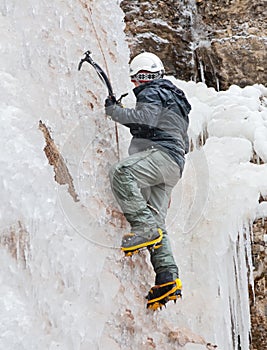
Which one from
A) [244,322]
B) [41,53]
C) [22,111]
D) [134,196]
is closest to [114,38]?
[41,53]

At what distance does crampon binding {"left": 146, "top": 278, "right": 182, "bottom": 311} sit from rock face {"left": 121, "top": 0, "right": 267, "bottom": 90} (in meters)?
4.14

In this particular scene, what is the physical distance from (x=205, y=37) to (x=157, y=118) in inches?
168

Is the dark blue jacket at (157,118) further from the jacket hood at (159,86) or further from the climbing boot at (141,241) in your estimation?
the climbing boot at (141,241)

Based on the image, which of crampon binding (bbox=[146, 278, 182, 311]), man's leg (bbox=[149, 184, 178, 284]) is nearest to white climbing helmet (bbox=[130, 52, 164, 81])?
man's leg (bbox=[149, 184, 178, 284])

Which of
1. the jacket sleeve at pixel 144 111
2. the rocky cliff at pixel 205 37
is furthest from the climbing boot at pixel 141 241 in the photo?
the rocky cliff at pixel 205 37

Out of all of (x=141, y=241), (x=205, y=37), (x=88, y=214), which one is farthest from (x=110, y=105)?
(x=205, y=37)

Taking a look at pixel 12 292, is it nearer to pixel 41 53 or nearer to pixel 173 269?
pixel 173 269

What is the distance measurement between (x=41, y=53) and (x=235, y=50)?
3.99 meters

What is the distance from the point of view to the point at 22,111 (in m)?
3.16

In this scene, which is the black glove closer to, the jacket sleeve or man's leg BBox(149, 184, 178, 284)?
the jacket sleeve

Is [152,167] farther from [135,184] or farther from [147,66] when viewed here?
[147,66]

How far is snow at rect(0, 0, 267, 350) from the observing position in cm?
280

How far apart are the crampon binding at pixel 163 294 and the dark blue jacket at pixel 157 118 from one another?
2.28ft

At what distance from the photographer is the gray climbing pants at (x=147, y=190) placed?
10.0 ft
